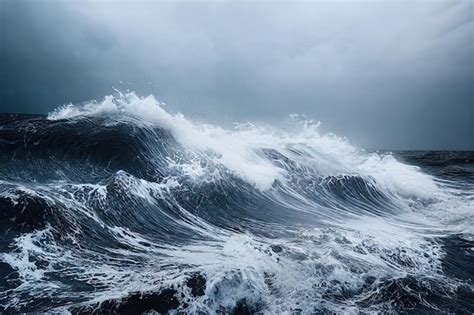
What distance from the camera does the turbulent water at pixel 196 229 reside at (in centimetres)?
381

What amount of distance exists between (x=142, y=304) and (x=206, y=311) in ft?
2.28

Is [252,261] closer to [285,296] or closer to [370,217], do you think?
[285,296]

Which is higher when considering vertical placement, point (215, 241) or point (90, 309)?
point (215, 241)

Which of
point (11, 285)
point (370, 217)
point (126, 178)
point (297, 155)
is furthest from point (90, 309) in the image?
point (297, 155)

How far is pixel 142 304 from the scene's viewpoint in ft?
11.3

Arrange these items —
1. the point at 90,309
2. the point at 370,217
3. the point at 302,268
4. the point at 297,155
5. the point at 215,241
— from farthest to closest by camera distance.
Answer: the point at 297,155 → the point at 370,217 → the point at 215,241 → the point at 302,268 → the point at 90,309

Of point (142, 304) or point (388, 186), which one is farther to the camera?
point (388, 186)

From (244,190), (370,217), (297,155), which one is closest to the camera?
(370,217)

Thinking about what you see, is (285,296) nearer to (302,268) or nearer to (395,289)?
(302,268)

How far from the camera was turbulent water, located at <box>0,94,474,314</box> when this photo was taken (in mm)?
3807

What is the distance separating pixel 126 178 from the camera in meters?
7.38

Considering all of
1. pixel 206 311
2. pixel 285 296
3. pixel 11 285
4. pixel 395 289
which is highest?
pixel 395 289

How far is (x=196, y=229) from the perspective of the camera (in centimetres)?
629

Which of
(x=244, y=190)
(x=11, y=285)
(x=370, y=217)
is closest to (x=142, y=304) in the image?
(x=11, y=285)
